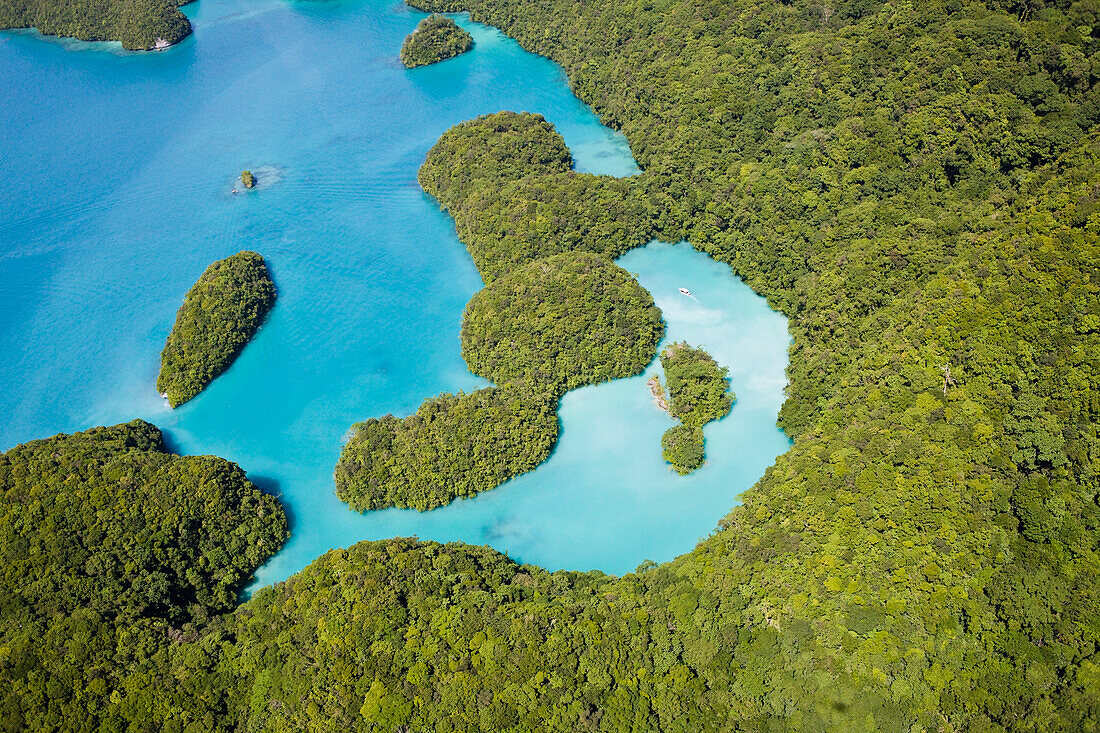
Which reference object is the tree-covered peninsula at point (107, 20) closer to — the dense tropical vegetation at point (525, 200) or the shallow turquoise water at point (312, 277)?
the shallow turquoise water at point (312, 277)

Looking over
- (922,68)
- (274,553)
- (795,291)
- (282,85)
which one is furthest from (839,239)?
(282,85)

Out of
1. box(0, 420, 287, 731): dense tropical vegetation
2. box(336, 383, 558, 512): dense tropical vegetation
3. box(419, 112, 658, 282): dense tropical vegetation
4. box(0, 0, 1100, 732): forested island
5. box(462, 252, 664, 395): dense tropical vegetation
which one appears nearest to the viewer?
box(0, 0, 1100, 732): forested island

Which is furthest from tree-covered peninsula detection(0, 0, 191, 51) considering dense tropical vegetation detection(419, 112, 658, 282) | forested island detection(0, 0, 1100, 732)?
forested island detection(0, 0, 1100, 732)

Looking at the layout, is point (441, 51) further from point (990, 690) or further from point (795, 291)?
point (990, 690)

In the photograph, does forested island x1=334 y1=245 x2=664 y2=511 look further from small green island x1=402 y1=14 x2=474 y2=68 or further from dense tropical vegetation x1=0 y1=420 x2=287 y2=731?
small green island x1=402 y1=14 x2=474 y2=68

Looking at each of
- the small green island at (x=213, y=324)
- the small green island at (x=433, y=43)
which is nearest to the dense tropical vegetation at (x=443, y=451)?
the small green island at (x=213, y=324)

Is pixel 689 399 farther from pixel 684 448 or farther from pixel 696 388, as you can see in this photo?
pixel 684 448
